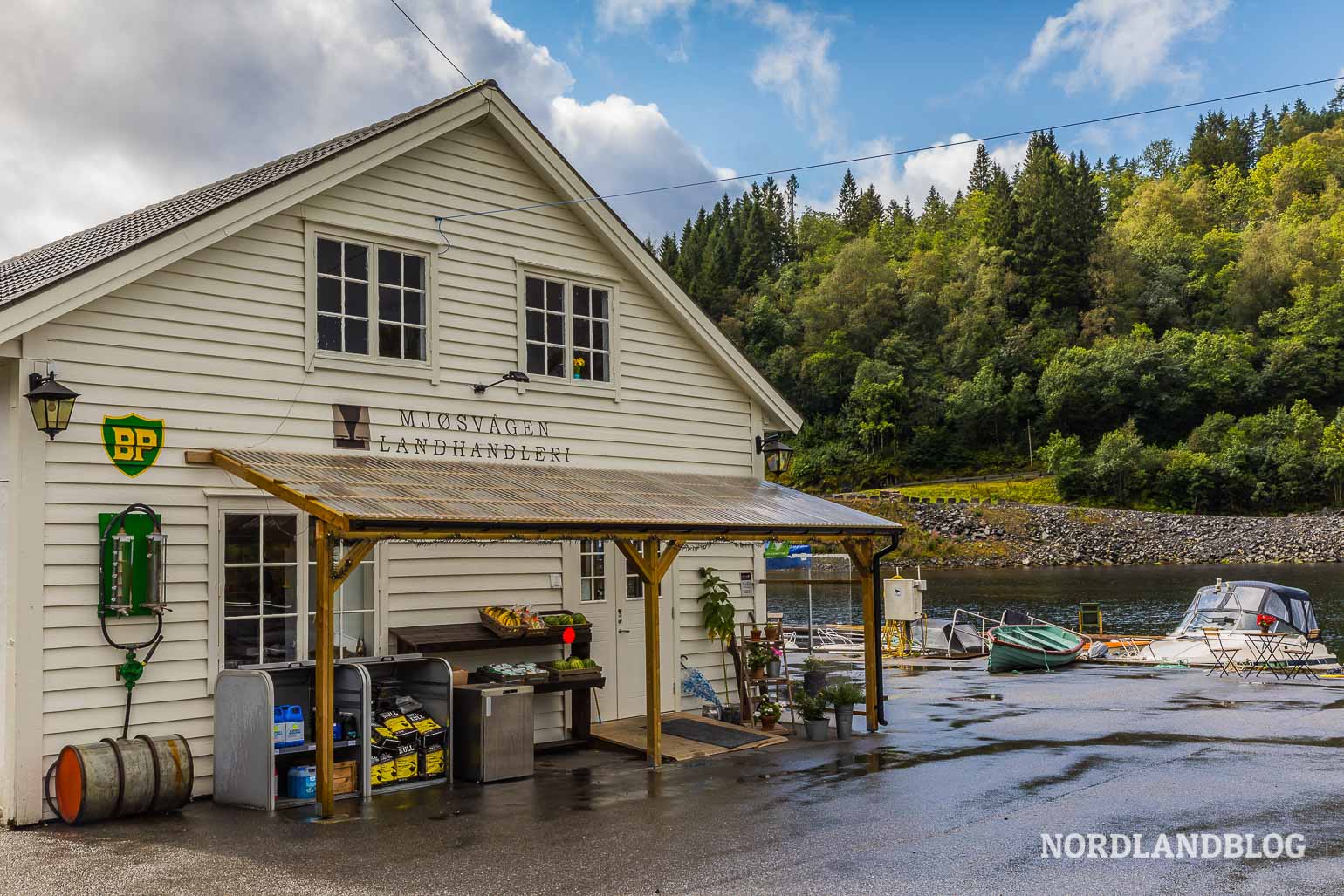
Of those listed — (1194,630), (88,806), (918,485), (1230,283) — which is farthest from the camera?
(1230,283)

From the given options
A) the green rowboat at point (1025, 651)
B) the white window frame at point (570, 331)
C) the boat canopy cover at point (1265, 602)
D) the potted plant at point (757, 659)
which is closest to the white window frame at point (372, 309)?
the white window frame at point (570, 331)

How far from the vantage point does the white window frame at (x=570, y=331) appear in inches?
504

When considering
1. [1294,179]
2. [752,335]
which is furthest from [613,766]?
[1294,179]

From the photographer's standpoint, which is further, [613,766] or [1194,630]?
[1194,630]

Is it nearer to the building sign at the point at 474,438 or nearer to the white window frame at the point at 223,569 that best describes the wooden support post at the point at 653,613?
the building sign at the point at 474,438

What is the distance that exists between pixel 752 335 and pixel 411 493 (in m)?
99.1

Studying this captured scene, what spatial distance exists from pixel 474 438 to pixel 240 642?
3294 millimetres

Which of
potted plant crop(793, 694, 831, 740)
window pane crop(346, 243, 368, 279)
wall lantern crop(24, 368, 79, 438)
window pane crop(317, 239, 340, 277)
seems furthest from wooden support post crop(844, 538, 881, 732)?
wall lantern crop(24, 368, 79, 438)

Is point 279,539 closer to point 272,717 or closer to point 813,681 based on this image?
point 272,717

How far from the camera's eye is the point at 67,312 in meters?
9.13

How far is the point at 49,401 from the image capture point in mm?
8805

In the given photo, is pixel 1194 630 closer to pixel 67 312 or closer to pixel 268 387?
pixel 268 387

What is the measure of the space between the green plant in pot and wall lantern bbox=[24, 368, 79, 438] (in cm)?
834

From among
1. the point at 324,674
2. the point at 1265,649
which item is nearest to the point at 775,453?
the point at 324,674
